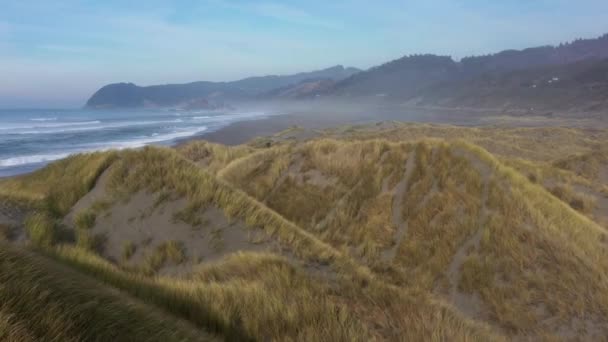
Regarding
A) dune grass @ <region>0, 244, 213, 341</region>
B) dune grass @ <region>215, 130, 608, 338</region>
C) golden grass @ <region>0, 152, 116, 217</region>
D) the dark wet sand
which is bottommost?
the dark wet sand

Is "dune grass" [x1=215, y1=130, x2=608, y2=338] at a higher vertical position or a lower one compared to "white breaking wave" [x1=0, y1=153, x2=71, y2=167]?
higher

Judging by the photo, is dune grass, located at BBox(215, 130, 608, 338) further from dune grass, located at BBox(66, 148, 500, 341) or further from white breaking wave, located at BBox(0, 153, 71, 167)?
white breaking wave, located at BBox(0, 153, 71, 167)

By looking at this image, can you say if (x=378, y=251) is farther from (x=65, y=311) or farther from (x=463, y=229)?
(x=65, y=311)

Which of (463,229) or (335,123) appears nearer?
(463,229)

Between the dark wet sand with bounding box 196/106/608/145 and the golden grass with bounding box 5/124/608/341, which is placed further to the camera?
the dark wet sand with bounding box 196/106/608/145

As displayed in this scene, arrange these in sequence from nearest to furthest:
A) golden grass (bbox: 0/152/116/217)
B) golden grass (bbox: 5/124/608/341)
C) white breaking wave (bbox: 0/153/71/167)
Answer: golden grass (bbox: 5/124/608/341) → golden grass (bbox: 0/152/116/217) → white breaking wave (bbox: 0/153/71/167)

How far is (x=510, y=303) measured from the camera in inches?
249

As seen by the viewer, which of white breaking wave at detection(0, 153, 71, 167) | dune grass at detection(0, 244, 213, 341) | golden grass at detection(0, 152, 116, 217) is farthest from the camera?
white breaking wave at detection(0, 153, 71, 167)

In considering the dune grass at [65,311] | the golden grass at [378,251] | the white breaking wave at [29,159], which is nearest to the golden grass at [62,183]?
the golden grass at [378,251]

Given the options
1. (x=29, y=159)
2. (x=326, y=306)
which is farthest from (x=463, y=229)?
(x=29, y=159)

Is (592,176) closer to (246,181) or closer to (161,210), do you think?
(246,181)

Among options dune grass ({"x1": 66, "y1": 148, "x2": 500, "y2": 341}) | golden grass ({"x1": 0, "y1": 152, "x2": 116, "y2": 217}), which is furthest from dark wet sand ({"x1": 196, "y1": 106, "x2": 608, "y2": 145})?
dune grass ({"x1": 66, "y1": 148, "x2": 500, "y2": 341})

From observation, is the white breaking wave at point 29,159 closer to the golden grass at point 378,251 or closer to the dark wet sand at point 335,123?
the dark wet sand at point 335,123

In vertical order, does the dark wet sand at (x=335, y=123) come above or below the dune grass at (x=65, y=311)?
below
